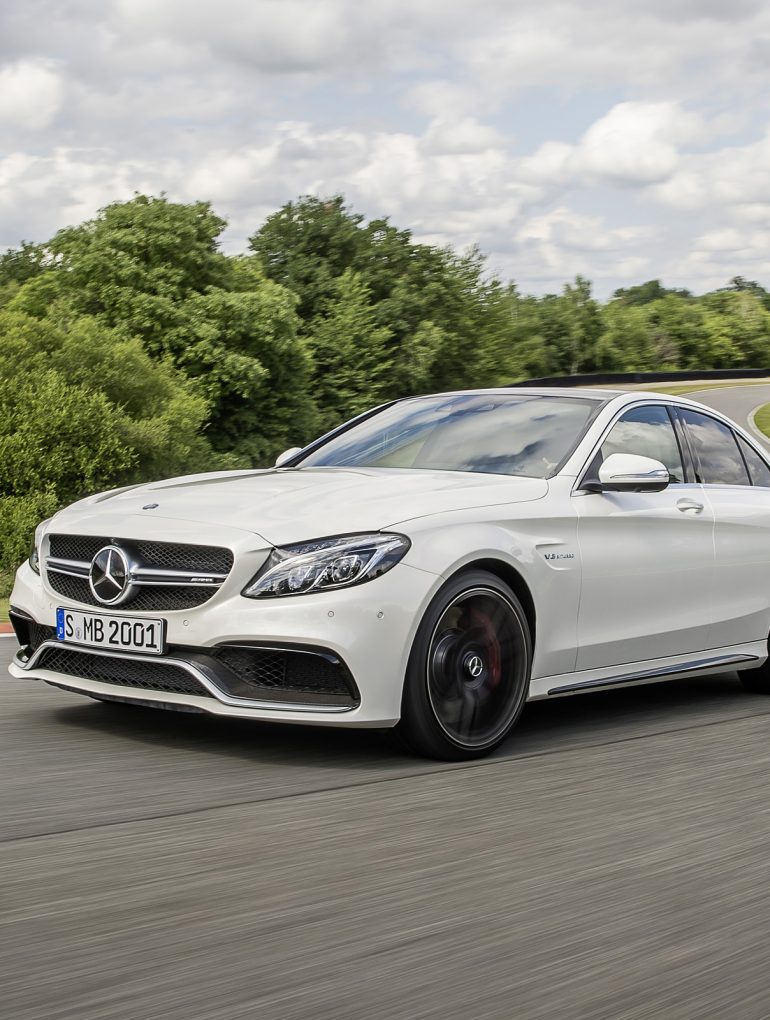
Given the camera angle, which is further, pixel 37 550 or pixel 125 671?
pixel 37 550

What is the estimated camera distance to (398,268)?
246ft

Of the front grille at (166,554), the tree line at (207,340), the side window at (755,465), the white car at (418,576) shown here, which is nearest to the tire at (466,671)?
the white car at (418,576)

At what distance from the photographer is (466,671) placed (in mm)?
5164

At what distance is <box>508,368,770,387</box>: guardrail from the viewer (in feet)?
217

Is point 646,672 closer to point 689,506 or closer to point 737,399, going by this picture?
point 689,506

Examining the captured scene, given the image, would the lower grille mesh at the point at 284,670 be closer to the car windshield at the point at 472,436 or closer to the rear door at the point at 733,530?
the car windshield at the point at 472,436

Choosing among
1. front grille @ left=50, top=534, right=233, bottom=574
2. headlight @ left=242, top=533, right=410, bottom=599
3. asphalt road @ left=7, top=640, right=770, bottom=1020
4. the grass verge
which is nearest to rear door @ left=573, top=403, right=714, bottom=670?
asphalt road @ left=7, top=640, right=770, bottom=1020

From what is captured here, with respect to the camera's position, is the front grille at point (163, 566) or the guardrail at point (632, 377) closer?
the front grille at point (163, 566)

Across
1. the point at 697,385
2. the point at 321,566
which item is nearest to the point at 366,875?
the point at 321,566

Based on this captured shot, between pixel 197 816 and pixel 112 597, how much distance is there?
3.77ft

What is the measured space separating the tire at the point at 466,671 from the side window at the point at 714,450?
1948mm

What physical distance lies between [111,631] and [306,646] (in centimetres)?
78

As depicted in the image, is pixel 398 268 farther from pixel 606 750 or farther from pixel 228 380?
pixel 606 750

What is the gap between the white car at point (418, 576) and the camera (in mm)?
4859
